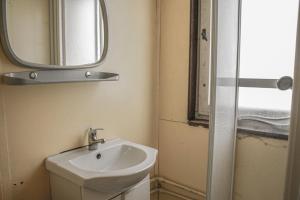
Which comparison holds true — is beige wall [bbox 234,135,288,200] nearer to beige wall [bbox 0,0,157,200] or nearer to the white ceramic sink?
the white ceramic sink

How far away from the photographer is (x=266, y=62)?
113cm

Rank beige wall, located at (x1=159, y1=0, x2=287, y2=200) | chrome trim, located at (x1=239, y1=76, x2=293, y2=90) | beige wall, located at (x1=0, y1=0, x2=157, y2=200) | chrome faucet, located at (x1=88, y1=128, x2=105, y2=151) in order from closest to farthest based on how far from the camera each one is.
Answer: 1. chrome trim, located at (x1=239, y1=76, x2=293, y2=90)
2. beige wall, located at (x1=0, y1=0, x2=157, y2=200)
3. chrome faucet, located at (x1=88, y1=128, x2=105, y2=151)
4. beige wall, located at (x1=159, y1=0, x2=287, y2=200)

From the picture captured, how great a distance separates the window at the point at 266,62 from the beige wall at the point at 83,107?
0.76m

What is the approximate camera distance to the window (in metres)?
1.05

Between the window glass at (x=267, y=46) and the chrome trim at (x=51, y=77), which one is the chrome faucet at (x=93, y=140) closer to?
the chrome trim at (x=51, y=77)

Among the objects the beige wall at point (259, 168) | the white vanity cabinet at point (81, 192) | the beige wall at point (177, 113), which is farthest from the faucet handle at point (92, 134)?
the beige wall at point (259, 168)

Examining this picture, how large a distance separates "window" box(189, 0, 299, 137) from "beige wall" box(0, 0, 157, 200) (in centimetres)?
76

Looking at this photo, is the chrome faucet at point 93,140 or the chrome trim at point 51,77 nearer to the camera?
the chrome trim at point 51,77

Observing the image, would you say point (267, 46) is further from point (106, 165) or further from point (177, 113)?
point (106, 165)

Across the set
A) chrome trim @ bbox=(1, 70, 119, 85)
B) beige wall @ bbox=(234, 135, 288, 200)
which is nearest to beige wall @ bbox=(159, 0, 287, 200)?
beige wall @ bbox=(234, 135, 288, 200)

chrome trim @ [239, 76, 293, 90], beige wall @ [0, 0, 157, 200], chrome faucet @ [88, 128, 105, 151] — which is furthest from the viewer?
chrome faucet @ [88, 128, 105, 151]

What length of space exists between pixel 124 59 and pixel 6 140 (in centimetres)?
84

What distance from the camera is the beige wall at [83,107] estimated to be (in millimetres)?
1156

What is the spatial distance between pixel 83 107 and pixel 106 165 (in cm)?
36
